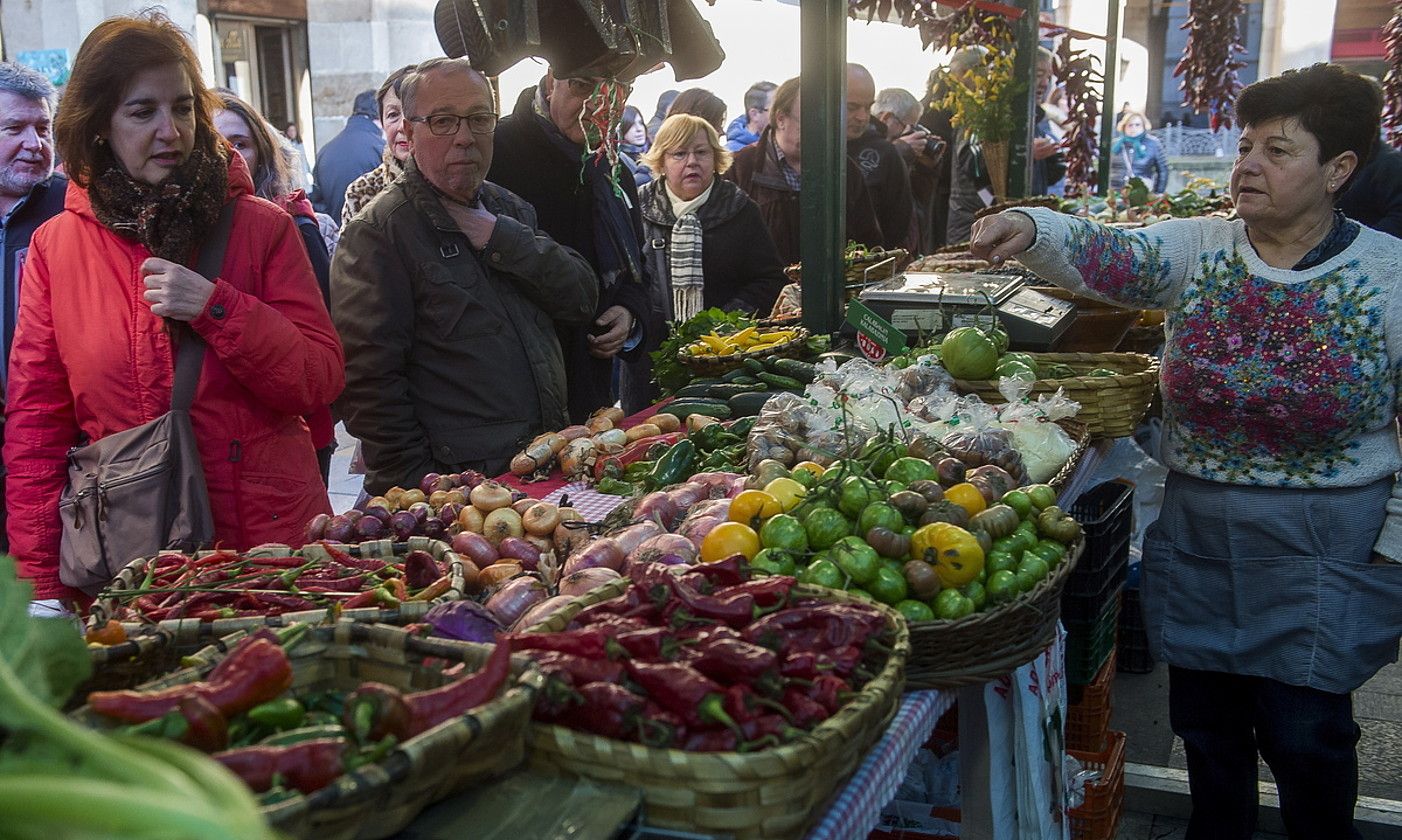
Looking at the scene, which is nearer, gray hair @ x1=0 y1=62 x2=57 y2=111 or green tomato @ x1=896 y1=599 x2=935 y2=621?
green tomato @ x1=896 y1=599 x2=935 y2=621

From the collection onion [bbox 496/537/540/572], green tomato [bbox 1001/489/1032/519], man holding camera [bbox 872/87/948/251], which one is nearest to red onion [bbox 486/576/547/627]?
onion [bbox 496/537/540/572]

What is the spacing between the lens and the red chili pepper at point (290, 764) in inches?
51.1

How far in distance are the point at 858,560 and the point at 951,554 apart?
0.18m

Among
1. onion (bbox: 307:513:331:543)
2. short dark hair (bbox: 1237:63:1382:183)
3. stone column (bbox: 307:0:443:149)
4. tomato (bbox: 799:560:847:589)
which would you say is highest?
stone column (bbox: 307:0:443:149)

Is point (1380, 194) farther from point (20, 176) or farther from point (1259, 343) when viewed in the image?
point (20, 176)

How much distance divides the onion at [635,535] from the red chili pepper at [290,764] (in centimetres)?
124

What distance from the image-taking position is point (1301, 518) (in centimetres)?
302

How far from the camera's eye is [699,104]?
7148 mm

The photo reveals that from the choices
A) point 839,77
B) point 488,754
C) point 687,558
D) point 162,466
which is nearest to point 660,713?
point 488,754

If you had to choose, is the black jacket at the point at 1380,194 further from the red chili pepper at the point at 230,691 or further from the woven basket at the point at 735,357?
the red chili pepper at the point at 230,691

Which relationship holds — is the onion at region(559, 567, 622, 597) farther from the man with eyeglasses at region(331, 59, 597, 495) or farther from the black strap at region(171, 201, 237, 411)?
the man with eyeglasses at region(331, 59, 597, 495)

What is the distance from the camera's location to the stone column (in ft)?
40.1

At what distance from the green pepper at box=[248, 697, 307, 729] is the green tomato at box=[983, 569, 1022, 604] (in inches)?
52.2

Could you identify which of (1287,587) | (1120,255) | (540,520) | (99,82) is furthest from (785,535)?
(99,82)
